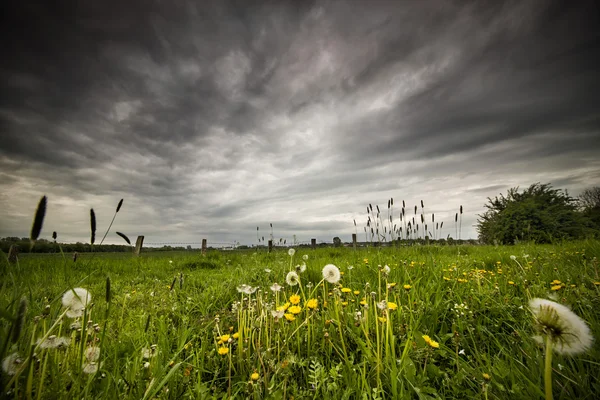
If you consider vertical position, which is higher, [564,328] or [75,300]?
[75,300]

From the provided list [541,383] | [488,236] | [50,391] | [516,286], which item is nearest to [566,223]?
[488,236]

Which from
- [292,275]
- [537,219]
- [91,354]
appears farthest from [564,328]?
[537,219]

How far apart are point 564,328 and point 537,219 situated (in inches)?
835

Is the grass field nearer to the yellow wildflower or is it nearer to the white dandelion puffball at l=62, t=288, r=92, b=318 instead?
the white dandelion puffball at l=62, t=288, r=92, b=318

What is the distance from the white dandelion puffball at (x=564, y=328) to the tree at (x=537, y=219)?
18.0 m

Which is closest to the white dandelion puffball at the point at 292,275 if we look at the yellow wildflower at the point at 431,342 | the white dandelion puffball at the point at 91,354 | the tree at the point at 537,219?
the yellow wildflower at the point at 431,342

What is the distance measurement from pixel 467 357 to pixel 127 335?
3.02 m

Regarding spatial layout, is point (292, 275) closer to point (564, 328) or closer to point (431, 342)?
point (431, 342)

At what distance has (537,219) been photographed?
1697 centimetres

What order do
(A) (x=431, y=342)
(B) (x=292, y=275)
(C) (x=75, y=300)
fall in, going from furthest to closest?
(B) (x=292, y=275), (A) (x=431, y=342), (C) (x=75, y=300)

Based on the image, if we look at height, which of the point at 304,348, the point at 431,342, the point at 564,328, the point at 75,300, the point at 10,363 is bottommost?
the point at 304,348

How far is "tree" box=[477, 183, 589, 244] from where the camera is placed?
16139 mm

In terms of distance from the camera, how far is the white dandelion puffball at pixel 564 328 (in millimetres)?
1135

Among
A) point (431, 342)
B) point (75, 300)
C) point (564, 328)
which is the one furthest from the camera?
point (431, 342)
